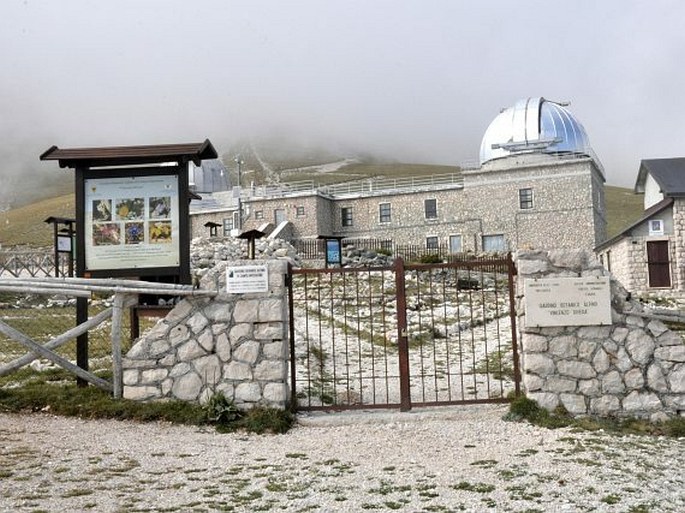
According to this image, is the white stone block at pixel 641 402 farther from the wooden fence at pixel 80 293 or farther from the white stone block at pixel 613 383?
the wooden fence at pixel 80 293

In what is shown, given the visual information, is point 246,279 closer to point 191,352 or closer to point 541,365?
point 191,352

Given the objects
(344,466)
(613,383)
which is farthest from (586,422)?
(344,466)

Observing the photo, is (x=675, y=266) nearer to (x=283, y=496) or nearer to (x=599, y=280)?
(x=599, y=280)

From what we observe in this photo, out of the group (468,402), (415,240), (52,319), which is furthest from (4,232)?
(468,402)

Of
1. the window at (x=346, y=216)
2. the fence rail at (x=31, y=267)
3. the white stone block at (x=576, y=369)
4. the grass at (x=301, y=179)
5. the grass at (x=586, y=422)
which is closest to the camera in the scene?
the grass at (x=586, y=422)

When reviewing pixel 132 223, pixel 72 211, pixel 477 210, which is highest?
pixel 72 211

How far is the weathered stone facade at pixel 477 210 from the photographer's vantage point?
48.2 m

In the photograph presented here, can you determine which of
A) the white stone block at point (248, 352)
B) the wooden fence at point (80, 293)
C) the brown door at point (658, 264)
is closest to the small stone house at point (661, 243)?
the brown door at point (658, 264)

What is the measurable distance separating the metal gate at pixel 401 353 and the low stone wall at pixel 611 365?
481mm

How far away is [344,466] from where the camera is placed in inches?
246

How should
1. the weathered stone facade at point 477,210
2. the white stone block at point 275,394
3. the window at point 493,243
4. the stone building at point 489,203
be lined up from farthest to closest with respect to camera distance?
the window at point 493,243, the stone building at point 489,203, the weathered stone facade at point 477,210, the white stone block at point 275,394

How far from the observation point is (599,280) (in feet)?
26.2

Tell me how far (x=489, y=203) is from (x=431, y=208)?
5.06m

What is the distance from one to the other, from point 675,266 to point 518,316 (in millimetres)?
23929
